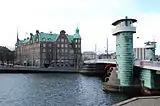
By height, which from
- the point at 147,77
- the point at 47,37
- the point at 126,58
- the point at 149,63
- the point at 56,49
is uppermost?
the point at 47,37

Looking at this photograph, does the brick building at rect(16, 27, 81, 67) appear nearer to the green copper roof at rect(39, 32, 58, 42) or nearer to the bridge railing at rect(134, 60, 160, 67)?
the green copper roof at rect(39, 32, 58, 42)

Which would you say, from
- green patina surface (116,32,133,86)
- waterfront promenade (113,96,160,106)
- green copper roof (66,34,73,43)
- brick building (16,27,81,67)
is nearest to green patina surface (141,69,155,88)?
green patina surface (116,32,133,86)

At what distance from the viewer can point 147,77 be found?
188 feet

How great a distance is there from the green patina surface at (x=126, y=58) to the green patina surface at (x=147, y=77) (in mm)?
2520

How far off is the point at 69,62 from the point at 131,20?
367 ft

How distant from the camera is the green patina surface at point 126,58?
59.4m

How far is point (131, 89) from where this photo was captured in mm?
58219

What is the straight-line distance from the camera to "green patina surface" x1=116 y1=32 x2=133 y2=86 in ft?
195

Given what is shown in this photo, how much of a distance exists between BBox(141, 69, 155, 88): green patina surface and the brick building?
101057mm

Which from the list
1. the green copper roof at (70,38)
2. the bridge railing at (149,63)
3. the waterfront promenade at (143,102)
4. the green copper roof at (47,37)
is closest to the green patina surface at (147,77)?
the bridge railing at (149,63)

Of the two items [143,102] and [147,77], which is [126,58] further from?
[143,102]

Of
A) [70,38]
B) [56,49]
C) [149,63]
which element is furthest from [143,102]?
[70,38]

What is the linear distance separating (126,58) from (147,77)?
6006mm

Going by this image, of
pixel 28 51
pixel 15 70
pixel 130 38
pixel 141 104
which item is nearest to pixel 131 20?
pixel 130 38
